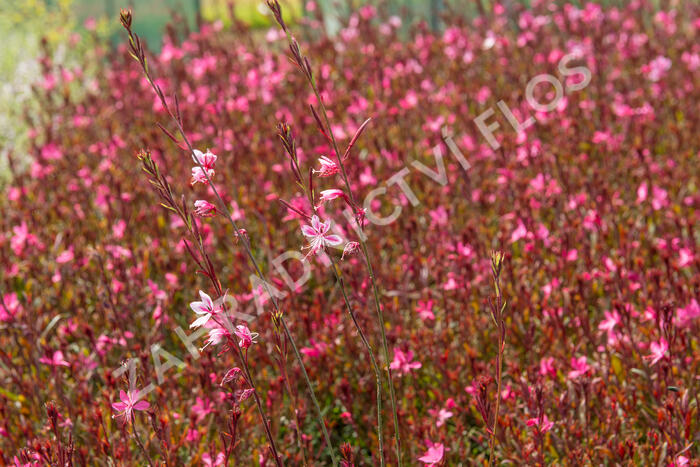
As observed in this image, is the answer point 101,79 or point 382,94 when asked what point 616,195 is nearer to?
point 382,94

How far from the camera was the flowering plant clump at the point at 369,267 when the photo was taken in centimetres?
201

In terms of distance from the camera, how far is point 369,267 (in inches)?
55.1

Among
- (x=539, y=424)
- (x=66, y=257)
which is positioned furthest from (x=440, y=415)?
(x=66, y=257)

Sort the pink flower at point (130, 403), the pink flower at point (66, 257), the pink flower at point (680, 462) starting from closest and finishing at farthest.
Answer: the pink flower at point (130, 403)
the pink flower at point (680, 462)
the pink flower at point (66, 257)

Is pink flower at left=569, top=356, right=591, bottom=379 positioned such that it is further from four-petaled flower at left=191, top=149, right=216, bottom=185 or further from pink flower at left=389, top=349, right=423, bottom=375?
four-petaled flower at left=191, top=149, right=216, bottom=185

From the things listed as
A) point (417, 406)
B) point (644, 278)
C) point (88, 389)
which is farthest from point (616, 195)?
point (88, 389)

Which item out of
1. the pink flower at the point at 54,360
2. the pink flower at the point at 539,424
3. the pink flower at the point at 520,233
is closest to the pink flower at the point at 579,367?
the pink flower at the point at 539,424

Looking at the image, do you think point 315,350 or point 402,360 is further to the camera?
point 315,350

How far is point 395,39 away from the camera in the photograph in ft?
23.2

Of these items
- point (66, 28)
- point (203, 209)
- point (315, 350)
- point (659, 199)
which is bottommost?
point (659, 199)

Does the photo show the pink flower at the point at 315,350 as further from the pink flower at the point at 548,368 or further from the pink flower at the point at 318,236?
the pink flower at the point at 318,236

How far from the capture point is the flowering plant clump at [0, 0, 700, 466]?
2.01 meters

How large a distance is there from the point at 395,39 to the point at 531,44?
6.14ft

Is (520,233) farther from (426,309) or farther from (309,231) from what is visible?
(309,231)
